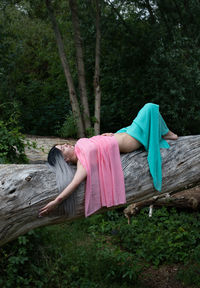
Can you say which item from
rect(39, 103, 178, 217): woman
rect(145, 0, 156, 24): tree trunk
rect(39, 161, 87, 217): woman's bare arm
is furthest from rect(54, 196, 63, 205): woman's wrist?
rect(145, 0, 156, 24): tree trunk

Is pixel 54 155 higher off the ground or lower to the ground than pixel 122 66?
lower

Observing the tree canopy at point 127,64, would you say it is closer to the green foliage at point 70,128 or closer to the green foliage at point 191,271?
the green foliage at point 70,128

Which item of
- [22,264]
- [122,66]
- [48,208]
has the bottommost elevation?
[22,264]

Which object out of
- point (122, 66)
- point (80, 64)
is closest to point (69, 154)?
point (80, 64)

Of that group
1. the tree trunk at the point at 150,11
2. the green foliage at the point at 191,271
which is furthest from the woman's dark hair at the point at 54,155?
the tree trunk at the point at 150,11

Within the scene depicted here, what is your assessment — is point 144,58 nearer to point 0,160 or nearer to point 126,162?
point 0,160

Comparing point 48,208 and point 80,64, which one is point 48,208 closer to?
point 48,208

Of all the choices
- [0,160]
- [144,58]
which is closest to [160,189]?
[0,160]

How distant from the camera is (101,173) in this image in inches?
127

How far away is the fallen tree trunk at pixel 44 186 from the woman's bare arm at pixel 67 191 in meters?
0.09

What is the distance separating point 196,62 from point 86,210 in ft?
23.9

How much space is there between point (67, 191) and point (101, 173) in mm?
360

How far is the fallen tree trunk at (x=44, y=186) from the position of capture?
3.10 metres

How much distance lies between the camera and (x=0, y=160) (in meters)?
4.74
